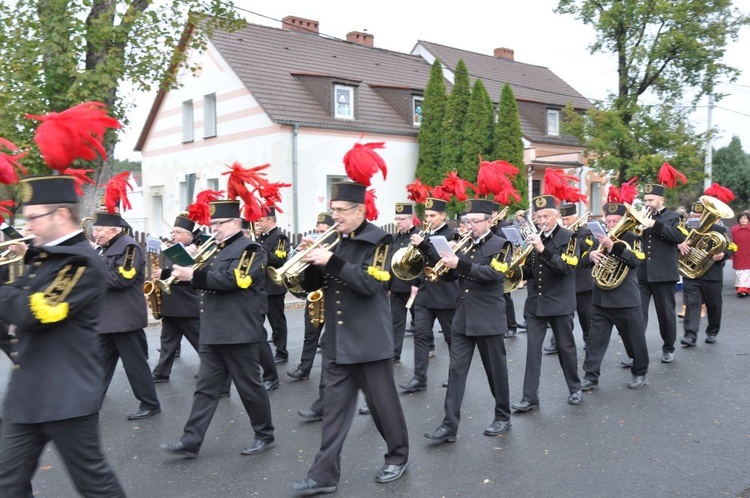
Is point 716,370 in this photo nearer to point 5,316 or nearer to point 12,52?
point 5,316

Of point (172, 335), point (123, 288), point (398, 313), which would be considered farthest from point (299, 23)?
point (123, 288)

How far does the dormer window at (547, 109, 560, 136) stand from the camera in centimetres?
3222

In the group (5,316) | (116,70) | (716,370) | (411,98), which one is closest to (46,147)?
(5,316)

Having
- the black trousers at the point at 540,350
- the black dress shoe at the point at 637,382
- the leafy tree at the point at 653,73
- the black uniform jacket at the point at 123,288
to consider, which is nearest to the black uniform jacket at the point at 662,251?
the black dress shoe at the point at 637,382

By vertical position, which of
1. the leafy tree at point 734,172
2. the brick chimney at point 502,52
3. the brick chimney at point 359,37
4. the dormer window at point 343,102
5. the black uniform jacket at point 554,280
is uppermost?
the brick chimney at point 502,52

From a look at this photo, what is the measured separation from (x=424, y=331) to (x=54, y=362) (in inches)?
191

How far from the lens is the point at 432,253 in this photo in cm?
647

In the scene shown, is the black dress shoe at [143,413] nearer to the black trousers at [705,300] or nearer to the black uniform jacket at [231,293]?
the black uniform jacket at [231,293]

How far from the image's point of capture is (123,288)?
22.5 ft

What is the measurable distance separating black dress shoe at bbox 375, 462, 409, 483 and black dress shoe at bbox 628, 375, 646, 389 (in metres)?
3.65

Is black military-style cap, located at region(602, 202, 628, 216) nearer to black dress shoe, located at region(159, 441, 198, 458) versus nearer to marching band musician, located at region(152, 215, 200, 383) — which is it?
marching band musician, located at region(152, 215, 200, 383)

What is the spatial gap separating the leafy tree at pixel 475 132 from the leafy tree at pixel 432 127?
1016 millimetres

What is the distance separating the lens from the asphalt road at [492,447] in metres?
4.99

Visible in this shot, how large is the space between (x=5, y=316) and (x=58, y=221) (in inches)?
23.1
